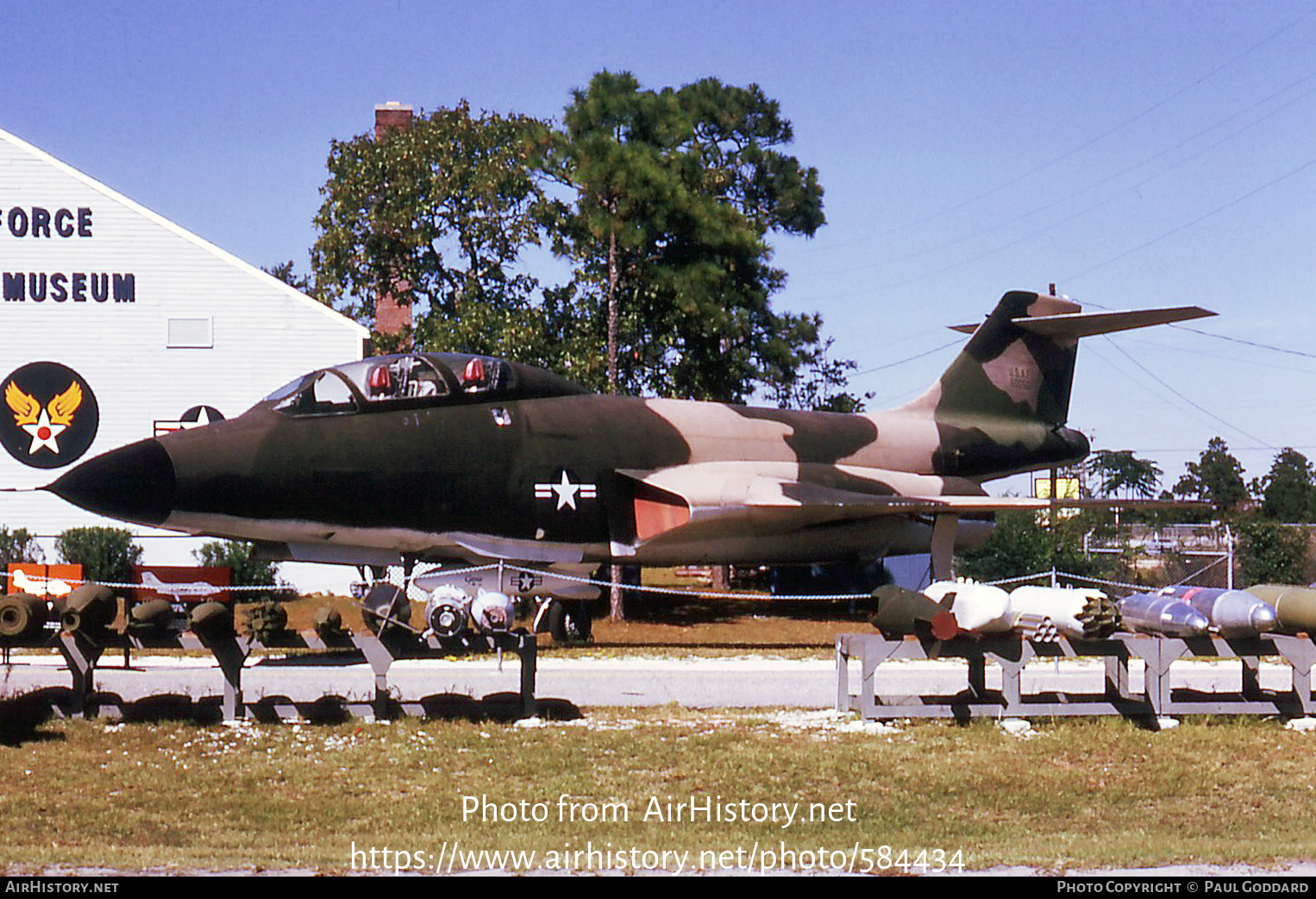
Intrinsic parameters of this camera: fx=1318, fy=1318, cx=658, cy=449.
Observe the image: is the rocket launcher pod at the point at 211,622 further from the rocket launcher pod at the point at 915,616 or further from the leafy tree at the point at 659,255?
the leafy tree at the point at 659,255

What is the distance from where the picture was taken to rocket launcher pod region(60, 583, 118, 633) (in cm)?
1275

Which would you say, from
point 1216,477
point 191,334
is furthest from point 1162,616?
point 1216,477

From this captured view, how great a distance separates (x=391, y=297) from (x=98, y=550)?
17.4 m

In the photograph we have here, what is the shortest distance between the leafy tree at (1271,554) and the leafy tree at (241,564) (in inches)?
871

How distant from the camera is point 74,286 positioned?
1154 inches

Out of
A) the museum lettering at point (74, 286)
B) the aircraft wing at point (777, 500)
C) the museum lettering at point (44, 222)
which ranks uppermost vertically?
the museum lettering at point (44, 222)

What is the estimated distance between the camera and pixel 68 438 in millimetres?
28922

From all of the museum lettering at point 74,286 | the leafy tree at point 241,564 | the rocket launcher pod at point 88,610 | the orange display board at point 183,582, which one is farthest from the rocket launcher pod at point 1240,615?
the museum lettering at point 74,286

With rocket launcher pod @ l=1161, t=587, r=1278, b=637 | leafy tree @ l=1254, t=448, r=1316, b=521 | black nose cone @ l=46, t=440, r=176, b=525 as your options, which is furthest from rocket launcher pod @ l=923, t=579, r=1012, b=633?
leafy tree @ l=1254, t=448, r=1316, b=521

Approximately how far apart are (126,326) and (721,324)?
13.2 m

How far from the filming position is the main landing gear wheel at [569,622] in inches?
819

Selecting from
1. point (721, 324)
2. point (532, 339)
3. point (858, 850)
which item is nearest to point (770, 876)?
point (858, 850)

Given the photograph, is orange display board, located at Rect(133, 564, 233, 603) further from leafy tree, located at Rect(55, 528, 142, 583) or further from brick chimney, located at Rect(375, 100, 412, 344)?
brick chimney, located at Rect(375, 100, 412, 344)

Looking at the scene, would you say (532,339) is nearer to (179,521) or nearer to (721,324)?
(721,324)
